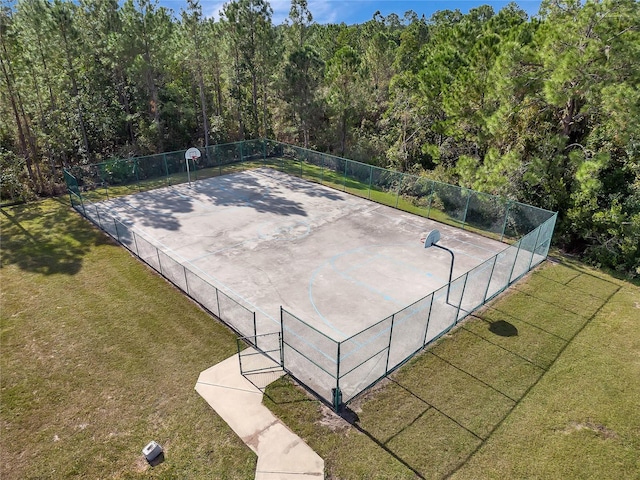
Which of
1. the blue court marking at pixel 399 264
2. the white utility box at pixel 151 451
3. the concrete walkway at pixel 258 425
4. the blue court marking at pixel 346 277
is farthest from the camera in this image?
the blue court marking at pixel 399 264

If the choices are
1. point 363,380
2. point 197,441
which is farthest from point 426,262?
point 197,441

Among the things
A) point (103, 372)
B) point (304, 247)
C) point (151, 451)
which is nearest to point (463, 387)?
point (151, 451)

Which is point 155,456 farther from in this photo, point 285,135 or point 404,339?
point 285,135

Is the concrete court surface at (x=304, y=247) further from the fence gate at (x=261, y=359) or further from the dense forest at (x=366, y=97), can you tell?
the dense forest at (x=366, y=97)

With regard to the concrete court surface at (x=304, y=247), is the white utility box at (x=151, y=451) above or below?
below

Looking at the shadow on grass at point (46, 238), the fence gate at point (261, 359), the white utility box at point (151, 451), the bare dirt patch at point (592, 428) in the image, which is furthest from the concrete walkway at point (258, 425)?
the shadow on grass at point (46, 238)

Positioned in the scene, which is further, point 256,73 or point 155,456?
point 256,73

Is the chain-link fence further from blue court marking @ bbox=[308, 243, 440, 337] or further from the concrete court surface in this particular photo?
blue court marking @ bbox=[308, 243, 440, 337]

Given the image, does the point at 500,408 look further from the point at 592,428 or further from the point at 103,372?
the point at 103,372
